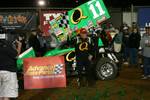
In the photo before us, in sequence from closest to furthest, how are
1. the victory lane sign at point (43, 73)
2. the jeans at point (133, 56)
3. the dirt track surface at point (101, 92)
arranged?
1. the dirt track surface at point (101, 92)
2. the victory lane sign at point (43, 73)
3. the jeans at point (133, 56)

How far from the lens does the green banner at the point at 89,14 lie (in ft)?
43.6

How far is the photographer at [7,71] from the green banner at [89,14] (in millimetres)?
5573

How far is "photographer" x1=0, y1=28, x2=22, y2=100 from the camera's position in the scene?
25.7 ft

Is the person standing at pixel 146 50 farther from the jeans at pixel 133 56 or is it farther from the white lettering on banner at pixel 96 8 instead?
the jeans at pixel 133 56

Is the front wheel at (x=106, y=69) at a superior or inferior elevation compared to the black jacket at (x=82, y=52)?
inferior

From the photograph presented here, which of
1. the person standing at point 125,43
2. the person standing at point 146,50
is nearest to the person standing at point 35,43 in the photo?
the person standing at point 146,50

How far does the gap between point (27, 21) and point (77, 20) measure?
757 cm

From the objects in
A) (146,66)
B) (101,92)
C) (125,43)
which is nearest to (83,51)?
(101,92)

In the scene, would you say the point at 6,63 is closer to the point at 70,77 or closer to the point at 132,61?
the point at 70,77

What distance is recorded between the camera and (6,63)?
25.9ft

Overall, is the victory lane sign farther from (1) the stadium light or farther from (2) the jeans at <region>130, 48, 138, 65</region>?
(1) the stadium light

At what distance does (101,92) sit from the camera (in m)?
11.5

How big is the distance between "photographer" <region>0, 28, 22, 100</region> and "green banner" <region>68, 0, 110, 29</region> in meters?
5.57

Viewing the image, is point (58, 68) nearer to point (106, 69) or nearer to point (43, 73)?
point (43, 73)
